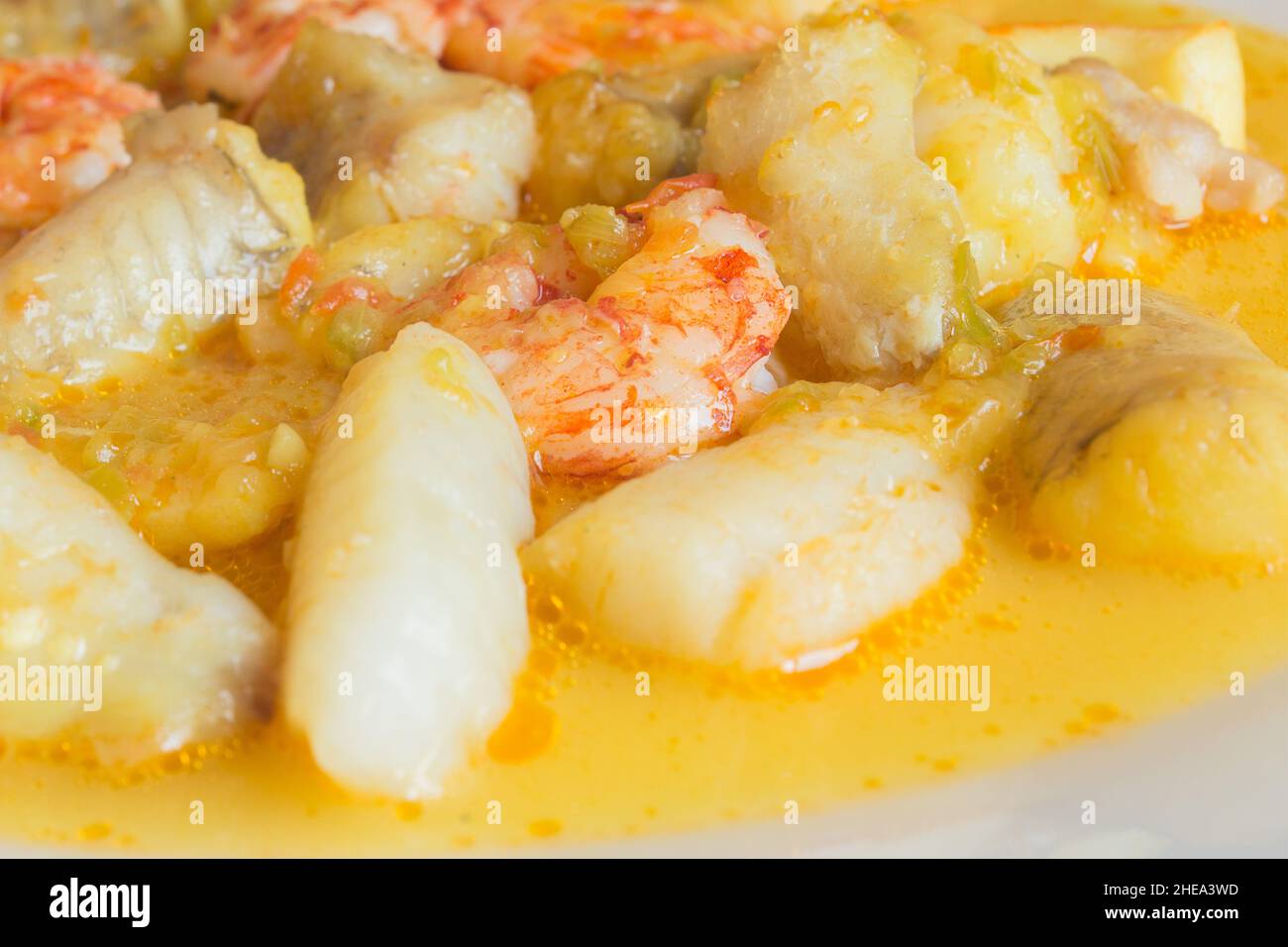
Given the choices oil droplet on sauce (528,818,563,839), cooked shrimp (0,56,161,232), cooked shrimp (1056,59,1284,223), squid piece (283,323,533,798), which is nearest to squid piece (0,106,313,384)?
cooked shrimp (0,56,161,232)

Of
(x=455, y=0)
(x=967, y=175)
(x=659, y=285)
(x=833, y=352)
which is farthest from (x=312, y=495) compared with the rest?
(x=455, y=0)

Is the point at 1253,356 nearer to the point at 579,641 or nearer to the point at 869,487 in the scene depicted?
the point at 869,487

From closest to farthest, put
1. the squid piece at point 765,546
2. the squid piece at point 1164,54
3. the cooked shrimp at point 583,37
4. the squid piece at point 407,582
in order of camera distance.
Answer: the squid piece at point 407,582 < the squid piece at point 765,546 < the squid piece at point 1164,54 < the cooked shrimp at point 583,37

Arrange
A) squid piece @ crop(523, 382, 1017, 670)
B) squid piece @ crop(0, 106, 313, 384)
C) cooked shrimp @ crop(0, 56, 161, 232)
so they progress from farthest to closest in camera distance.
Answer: cooked shrimp @ crop(0, 56, 161, 232), squid piece @ crop(0, 106, 313, 384), squid piece @ crop(523, 382, 1017, 670)

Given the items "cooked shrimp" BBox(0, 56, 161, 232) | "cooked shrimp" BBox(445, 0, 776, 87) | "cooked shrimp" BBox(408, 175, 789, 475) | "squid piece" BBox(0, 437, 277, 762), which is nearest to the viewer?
"squid piece" BBox(0, 437, 277, 762)

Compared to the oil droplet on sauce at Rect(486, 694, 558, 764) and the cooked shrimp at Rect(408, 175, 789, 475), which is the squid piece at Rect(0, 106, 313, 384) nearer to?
the cooked shrimp at Rect(408, 175, 789, 475)

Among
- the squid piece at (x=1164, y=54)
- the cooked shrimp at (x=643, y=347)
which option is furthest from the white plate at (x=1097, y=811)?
the squid piece at (x=1164, y=54)

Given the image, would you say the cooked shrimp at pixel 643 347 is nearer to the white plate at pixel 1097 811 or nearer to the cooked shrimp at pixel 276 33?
the white plate at pixel 1097 811
